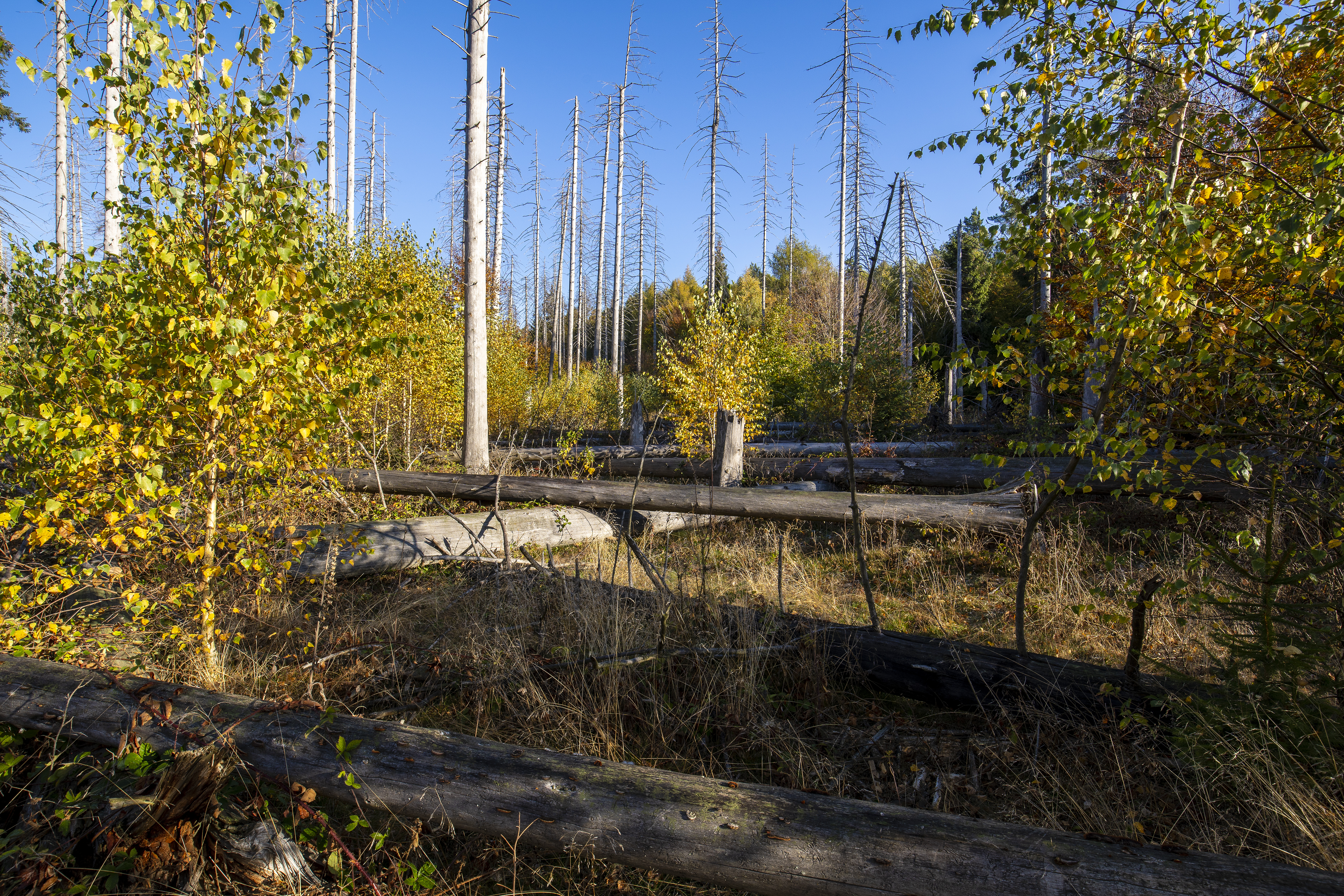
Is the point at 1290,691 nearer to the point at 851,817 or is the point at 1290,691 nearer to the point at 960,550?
the point at 851,817

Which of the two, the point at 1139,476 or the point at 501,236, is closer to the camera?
the point at 1139,476

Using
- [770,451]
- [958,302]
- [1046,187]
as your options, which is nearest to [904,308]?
[958,302]

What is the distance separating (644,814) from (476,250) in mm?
8788

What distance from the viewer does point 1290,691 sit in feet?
8.28

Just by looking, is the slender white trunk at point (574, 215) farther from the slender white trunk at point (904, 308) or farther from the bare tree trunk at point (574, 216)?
the slender white trunk at point (904, 308)

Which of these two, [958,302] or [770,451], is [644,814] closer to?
[770,451]

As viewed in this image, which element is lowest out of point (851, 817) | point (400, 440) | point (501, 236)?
point (851, 817)

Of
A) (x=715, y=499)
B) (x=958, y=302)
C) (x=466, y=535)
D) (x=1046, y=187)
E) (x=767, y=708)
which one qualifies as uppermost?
(x=958, y=302)

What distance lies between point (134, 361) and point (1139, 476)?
472 cm

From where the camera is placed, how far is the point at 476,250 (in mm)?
9344

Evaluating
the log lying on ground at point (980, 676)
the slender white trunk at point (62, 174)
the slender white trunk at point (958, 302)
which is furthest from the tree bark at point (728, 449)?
the slender white trunk at point (62, 174)

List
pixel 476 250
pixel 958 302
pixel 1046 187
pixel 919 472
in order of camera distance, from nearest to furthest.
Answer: pixel 1046 187, pixel 919 472, pixel 476 250, pixel 958 302

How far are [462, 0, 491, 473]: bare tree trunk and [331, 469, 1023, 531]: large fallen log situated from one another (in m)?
1.24

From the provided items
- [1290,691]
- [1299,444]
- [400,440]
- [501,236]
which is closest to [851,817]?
[1290,691]
